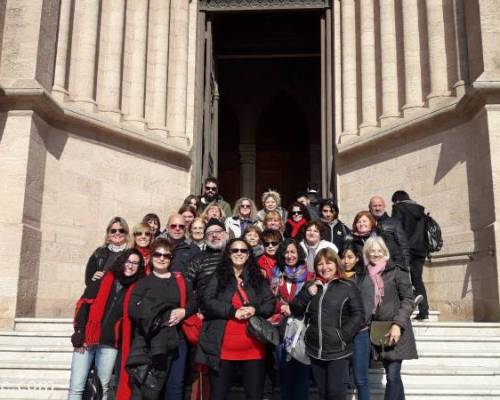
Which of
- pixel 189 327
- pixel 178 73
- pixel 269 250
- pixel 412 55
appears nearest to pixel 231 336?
pixel 189 327

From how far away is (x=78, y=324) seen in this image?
3.38 metres

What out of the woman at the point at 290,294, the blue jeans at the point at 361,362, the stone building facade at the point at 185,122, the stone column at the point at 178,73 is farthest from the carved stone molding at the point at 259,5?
the blue jeans at the point at 361,362

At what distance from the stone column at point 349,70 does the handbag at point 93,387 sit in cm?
607

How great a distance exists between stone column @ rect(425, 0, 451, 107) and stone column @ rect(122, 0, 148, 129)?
447cm

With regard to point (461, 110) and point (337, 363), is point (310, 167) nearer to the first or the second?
point (461, 110)

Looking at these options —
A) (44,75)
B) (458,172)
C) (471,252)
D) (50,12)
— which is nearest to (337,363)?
(471,252)

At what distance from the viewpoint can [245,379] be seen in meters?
3.25

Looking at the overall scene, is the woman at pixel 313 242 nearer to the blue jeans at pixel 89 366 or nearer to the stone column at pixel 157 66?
the blue jeans at pixel 89 366

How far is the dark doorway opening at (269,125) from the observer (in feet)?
49.2

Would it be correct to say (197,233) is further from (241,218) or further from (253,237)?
(241,218)

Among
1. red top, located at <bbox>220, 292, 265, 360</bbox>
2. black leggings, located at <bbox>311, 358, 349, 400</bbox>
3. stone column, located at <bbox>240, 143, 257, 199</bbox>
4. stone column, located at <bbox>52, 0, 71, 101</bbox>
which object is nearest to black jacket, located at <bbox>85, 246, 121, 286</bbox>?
red top, located at <bbox>220, 292, 265, 360</bbox>

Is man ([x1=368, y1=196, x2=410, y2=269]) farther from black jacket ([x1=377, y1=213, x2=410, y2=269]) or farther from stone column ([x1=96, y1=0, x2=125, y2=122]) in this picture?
stone column ([x1=96, y1=0, x2=125, y2=122])

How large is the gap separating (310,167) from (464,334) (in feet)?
33.2

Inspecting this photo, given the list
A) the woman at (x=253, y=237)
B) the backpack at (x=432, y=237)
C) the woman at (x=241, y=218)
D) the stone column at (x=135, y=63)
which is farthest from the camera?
the stone column at (x=135, y=63)
